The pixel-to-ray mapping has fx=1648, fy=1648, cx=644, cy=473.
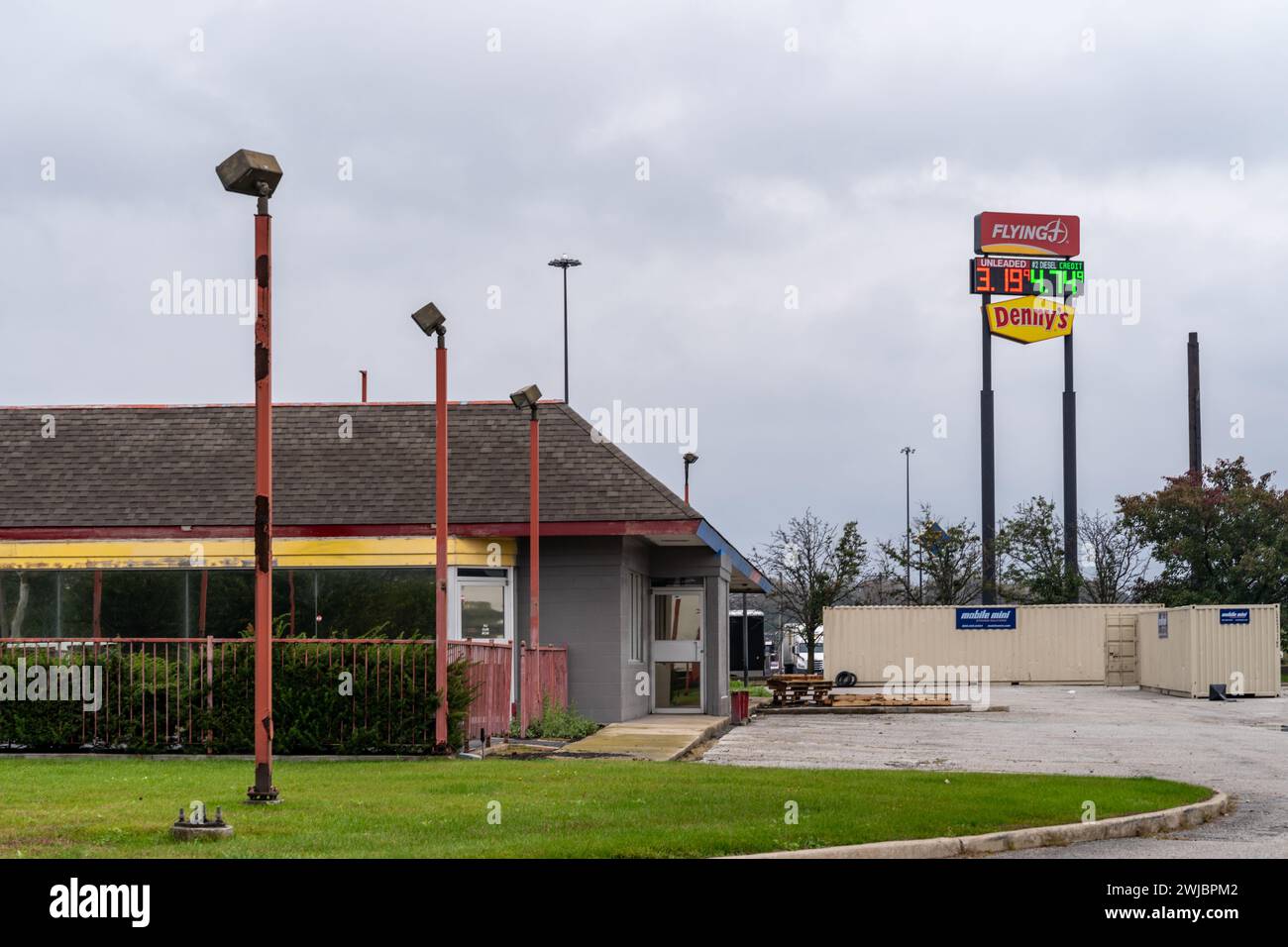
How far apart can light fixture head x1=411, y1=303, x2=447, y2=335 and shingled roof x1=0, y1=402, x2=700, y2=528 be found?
23.9 ft

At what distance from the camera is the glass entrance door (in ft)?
95.7

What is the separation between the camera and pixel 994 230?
64.4 m

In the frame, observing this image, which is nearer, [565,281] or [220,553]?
[220,553]

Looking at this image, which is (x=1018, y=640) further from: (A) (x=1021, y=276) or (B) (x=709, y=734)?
(B) (x=709, y=734)

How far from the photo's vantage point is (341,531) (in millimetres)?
24500

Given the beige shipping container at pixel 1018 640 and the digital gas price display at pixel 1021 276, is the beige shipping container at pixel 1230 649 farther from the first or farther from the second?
the digital gas price display at pixel 1021 276

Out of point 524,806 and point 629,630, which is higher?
point 629,630

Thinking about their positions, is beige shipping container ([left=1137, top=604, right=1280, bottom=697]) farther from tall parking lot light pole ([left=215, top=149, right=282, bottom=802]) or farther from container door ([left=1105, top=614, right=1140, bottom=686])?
tall parking lot light pole ([left=215, top=149, right=282, bottom=802])

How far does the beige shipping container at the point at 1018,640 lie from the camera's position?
47.8 m

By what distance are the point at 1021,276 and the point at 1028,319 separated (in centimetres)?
172

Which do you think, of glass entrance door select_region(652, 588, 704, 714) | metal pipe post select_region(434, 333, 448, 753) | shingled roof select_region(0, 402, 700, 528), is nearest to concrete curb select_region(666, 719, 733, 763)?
glass entrance door select_region(652, 588, 704, 714)

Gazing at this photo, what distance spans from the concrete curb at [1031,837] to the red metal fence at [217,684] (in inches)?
334

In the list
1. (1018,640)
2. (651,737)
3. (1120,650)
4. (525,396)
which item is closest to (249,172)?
(525,396)
